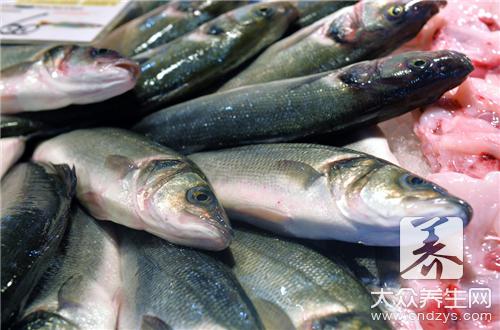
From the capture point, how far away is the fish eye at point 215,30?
2.15m

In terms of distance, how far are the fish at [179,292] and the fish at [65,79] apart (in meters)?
0.64

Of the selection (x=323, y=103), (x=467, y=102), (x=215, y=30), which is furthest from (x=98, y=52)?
(x=467, y=102)

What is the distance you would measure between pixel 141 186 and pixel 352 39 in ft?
3.48

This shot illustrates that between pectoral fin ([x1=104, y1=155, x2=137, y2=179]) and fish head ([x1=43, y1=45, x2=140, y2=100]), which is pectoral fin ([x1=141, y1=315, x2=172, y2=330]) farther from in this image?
fish head ([x1=43, y1=45, x2=140, y2=100])

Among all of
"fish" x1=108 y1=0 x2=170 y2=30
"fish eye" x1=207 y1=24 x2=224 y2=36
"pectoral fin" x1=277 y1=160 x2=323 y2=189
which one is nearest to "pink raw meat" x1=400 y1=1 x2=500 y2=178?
"pectoral fin" x1=277 y1=160 x2=323 y2=189

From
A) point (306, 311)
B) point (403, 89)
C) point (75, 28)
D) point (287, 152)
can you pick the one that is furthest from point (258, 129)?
point (75, 28)

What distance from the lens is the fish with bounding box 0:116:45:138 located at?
6.26 ft

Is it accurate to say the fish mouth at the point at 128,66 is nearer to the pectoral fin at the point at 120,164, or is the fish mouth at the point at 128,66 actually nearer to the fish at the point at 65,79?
the fish at the point at 65,79

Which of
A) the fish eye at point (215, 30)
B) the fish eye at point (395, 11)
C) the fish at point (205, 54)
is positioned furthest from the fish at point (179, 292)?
the fish eye at point (395, 11)

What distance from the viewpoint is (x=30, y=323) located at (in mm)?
1248

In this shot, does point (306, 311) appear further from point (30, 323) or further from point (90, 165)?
point (90, 165)

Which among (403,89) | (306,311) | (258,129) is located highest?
(403,89)

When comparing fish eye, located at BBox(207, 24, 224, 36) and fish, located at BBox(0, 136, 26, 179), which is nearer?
fish, located at BBox(0, 136, 26, 179)

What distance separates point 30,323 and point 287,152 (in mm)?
861
